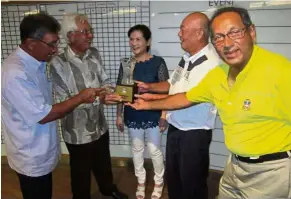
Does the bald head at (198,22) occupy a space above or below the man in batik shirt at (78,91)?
above

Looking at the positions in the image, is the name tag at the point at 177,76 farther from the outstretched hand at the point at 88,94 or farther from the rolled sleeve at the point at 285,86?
the rolled sleeve at the point at 285,86

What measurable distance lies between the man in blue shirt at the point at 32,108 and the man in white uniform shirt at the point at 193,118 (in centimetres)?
62

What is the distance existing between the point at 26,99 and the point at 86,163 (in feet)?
2.45

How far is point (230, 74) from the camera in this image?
1.34m

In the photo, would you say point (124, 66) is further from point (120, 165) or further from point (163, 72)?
point (120, 165)

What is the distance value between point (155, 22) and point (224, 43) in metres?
1.25

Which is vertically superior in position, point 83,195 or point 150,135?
point 150,135

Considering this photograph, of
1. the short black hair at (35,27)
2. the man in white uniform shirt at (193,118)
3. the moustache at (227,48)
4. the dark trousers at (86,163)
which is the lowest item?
the dark trousers at (86,163)

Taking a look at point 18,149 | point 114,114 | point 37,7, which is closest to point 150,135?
point 114,114

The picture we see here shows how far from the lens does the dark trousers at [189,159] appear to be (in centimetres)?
174

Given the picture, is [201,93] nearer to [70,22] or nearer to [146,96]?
[146,96]

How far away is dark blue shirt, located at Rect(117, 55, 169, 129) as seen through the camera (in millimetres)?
2107

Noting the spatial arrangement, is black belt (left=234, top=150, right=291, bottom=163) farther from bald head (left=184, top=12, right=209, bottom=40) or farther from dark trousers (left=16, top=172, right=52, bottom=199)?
dark trousers (left=16, top=172, right=52, bottom=199)

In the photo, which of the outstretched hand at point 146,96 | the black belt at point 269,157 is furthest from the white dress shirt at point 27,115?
the black belt at point 269,157
